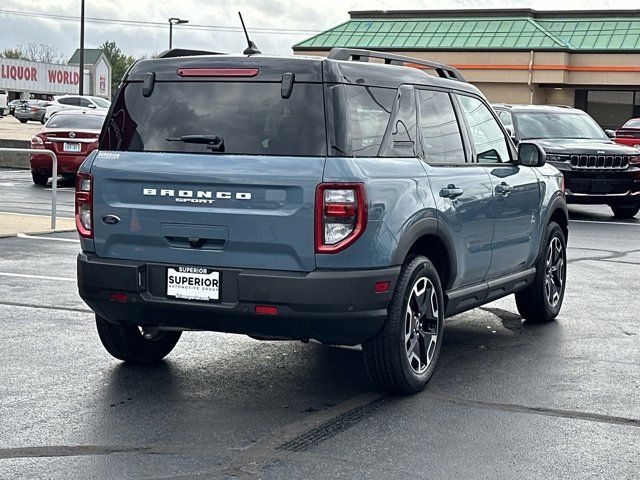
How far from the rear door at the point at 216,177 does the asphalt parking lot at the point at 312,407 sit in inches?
32.7

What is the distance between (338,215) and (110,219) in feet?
4.34

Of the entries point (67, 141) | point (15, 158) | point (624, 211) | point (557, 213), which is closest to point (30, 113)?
point (15, 158)

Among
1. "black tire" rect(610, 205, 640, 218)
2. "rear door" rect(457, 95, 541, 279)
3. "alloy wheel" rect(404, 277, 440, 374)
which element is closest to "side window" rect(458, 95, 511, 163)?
"rear door" rect(457, 95, 541, 279)

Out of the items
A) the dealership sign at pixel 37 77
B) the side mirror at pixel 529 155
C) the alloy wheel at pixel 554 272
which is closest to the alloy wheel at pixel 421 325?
the side mirror at pixel 529 155

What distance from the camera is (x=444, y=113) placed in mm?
7320

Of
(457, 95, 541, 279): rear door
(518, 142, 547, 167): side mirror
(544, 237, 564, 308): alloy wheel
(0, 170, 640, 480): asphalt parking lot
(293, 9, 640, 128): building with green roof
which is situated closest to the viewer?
(0, 170, 640, 480): asphalt parking lot

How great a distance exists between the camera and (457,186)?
708 centimetres

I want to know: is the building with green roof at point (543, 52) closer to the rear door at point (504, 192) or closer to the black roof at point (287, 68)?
the rear door at point (504, 192)

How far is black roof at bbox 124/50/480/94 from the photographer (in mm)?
6180

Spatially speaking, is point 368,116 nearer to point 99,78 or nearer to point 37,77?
point 99,78

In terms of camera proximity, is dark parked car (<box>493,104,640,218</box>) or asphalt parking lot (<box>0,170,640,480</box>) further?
dark parked car (<box>493,104,640,218</box>)

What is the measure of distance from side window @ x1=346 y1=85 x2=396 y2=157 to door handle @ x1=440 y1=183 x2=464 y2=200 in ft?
2.01

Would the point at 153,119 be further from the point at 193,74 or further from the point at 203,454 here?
the point at 203,454

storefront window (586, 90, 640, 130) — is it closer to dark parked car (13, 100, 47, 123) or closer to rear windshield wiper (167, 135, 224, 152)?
dark parked car (13, 100, 47, 123)
